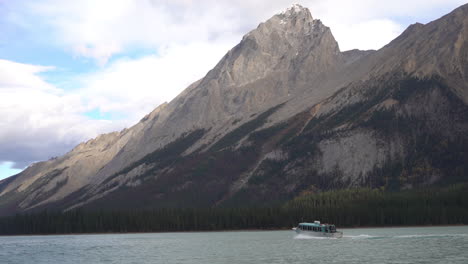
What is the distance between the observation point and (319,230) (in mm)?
169125

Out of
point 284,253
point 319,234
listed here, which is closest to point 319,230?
point 319,234

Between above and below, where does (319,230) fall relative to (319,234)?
above

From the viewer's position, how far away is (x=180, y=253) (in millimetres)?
129375

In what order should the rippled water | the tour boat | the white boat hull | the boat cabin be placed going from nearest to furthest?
the rippled water < the white boat hull < the tour boat < the boat cabin

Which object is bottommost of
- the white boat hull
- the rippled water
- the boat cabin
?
the rippled water

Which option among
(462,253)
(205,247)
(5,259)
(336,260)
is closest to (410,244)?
(462,253)

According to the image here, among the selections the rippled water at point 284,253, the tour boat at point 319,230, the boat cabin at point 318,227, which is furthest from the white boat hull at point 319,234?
the rippled water at point 284,253

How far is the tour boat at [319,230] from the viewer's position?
162225 mm

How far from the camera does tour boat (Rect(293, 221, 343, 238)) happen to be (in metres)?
162

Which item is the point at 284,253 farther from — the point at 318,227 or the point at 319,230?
the point at 318,227

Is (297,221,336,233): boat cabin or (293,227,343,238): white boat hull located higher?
(297,221,336,233): boat cabin

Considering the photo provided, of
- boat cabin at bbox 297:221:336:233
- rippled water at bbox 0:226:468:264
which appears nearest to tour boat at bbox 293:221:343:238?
boat cabin at bbox 297:221:336:233

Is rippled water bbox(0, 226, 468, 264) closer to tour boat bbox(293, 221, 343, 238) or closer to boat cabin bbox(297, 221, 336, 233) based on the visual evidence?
tour boat bbox(293, 221, 343, 238)

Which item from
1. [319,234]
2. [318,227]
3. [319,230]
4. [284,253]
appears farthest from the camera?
[318,227]
